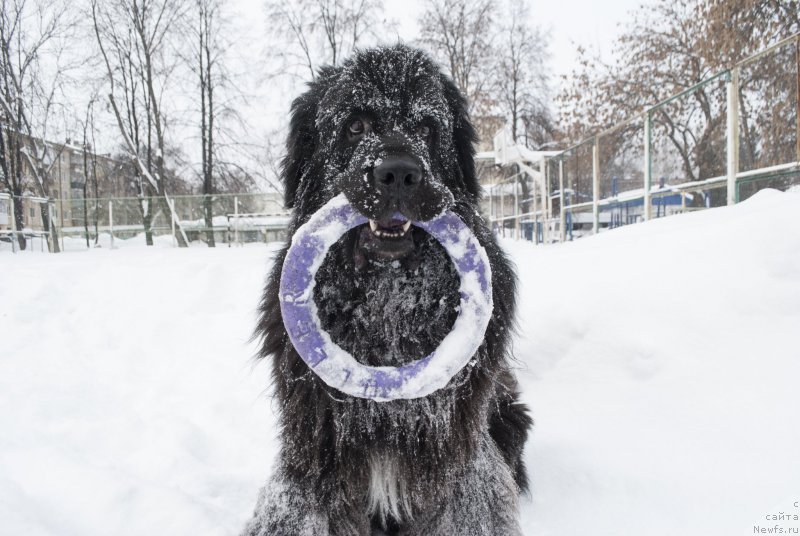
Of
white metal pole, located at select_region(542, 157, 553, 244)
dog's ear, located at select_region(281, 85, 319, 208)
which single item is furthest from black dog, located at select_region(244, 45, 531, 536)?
white metal pole, located at select_region(542, 157, 553, 244)

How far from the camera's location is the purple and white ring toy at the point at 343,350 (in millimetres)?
1778

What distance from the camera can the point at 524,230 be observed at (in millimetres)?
17484

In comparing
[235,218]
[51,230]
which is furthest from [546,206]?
[51,230]

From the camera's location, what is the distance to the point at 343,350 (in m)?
1.87

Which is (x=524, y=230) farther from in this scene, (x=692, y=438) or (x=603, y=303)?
(x=692, y=438)

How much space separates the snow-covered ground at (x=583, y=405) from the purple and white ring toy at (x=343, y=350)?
918 mm

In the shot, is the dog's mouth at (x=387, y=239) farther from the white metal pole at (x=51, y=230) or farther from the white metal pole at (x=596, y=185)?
the white metal pole at (x=51, y=230)

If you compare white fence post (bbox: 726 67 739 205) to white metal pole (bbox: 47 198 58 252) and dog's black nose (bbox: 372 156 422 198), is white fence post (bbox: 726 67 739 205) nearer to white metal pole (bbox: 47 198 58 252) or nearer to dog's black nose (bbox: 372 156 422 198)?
dog's black nose (bbox: 372 156 422 198)

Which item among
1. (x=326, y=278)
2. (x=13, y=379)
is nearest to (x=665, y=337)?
(x=326, y=278)

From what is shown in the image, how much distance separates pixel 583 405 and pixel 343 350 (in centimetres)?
167

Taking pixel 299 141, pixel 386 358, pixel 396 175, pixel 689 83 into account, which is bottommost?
pixel 386 358

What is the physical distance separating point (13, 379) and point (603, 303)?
4.31m

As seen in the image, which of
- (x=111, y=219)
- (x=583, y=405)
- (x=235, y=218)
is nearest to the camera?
(x=583, y=405)

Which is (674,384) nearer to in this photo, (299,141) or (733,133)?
(299,141)
